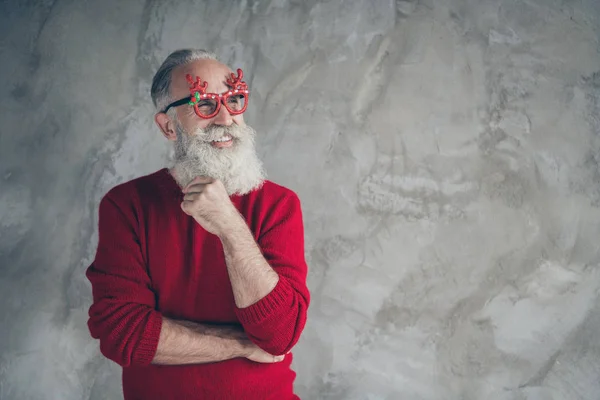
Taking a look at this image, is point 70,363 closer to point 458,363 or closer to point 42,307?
point 42,307

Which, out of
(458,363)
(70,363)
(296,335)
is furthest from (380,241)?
(70,363)

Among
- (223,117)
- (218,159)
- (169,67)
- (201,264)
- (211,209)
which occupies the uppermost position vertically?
(169,67)

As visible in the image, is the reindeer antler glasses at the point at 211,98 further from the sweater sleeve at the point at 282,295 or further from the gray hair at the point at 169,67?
the sweater sleeve at the point at 282,295

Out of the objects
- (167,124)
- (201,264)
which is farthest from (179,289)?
(167,124)

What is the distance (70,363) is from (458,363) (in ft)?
5.65

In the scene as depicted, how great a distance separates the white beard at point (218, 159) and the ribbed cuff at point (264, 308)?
1.29 ft

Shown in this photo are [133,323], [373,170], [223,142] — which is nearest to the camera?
[133,323]

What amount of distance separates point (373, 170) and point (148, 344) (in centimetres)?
122

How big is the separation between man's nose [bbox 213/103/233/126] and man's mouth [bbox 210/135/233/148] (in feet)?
0.15

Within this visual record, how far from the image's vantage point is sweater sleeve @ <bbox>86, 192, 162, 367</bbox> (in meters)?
1.44

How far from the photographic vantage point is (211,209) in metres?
1.51

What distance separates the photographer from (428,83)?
2.16m

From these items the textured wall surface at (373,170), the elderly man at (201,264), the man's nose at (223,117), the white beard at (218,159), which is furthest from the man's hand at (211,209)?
the textured wall surface at (373,170)

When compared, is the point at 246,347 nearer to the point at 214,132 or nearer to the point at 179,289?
the point at 179,289
